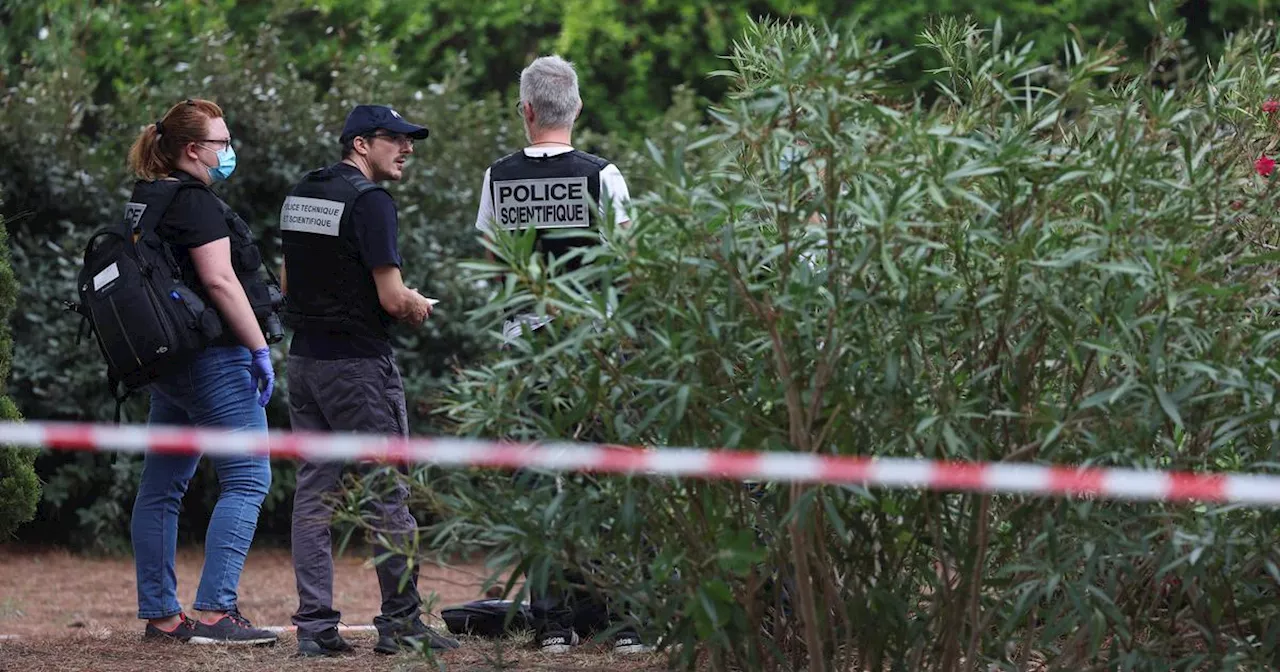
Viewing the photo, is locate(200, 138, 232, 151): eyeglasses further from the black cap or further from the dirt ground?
the dirt ground

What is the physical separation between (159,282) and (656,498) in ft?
7.41

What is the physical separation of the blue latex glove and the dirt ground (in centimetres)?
67

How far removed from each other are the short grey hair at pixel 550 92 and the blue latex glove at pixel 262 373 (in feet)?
3.86

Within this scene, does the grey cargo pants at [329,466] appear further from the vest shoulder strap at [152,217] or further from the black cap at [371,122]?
the black cap at [371,122]

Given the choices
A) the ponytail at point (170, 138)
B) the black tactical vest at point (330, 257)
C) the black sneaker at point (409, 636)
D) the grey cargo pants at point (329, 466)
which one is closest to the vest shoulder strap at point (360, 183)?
the black tactical vest at point (330, 257)

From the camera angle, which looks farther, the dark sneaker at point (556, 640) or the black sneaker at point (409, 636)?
the dark sneaker at point (556, 640)

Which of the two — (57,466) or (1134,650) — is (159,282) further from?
(57,466)

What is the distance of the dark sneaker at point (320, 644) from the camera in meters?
5.56

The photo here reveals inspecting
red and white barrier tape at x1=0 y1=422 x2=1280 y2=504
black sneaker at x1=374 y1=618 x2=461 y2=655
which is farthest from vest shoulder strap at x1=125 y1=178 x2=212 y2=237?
red and white barrier tape at x1=0 y1=422 x2=1280 y2=504

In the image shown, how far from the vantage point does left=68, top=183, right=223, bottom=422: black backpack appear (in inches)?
214

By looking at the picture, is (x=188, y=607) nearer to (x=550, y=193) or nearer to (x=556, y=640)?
(x=556, y=640)

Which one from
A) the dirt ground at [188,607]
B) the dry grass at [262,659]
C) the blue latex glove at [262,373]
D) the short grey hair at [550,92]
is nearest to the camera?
the dry grass at [262,659]

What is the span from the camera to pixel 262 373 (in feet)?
18.8

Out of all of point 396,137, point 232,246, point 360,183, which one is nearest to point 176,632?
point 232,246
